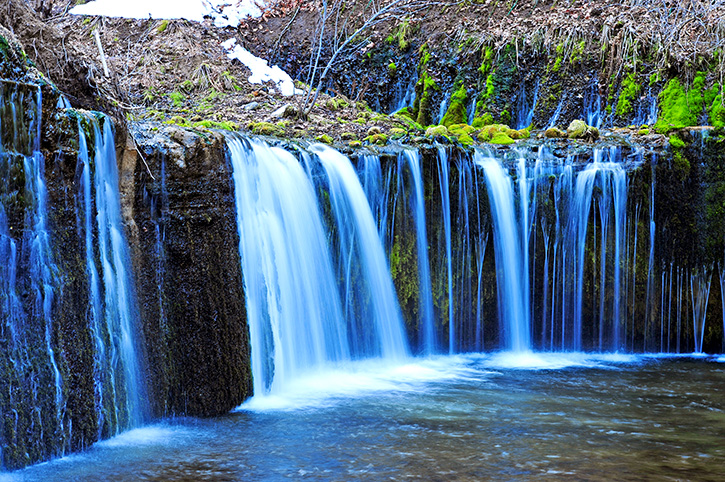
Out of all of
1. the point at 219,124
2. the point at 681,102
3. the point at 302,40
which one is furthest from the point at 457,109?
the point at 219,124

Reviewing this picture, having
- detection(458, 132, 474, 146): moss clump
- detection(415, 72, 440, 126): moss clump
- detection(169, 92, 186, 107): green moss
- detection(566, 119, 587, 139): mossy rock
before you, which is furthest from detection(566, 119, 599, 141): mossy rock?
detection(169, 92, 186, 107): green moss

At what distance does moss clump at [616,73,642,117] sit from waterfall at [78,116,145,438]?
10137 millimetres

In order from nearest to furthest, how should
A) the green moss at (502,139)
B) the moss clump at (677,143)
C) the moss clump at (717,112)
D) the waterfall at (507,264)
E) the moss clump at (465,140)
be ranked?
the waterfall at (507,264)
the moss clump at (677,143)
the moss clump at (465,140)
the green moss at (502,139)
the moss clump at (717,112)

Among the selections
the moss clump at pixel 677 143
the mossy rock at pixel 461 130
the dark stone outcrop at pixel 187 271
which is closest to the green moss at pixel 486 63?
the mossy rock at pixel 461 130

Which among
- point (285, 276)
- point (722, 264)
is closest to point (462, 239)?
point (285, 276)

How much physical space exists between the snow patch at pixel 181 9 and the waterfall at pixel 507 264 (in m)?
10.1

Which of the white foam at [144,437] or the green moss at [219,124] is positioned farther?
the green moss at [219,124]

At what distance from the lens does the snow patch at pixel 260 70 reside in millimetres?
13888

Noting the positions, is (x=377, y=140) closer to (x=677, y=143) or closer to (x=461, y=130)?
(x=461, y=130)

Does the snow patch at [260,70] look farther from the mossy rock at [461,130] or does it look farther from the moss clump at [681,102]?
the moss clump at [681,102]

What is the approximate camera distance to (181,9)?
16.5 m

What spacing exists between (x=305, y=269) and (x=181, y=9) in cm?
1170

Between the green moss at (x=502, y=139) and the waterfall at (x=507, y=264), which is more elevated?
the green moss at (x=502, y=139)

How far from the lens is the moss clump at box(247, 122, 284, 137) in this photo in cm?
994
